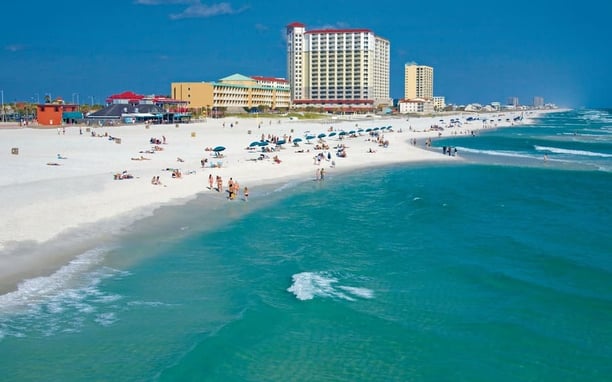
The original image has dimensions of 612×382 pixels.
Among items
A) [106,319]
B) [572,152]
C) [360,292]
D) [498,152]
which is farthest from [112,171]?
[572,152]

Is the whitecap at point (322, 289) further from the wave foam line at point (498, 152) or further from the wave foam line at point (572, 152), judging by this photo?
the wave foam line at point (572, 152)

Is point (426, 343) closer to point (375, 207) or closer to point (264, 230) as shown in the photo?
point (264, 230)

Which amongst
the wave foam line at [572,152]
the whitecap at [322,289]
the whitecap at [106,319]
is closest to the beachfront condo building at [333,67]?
the wave foam line at [572,152]

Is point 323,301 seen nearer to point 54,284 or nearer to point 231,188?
point 54,284

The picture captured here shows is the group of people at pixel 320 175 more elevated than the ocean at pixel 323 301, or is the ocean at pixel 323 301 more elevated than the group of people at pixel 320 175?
the group of people at pixel 320 175

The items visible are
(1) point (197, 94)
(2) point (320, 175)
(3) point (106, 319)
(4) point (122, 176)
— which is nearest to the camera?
(3) point (106, 319)

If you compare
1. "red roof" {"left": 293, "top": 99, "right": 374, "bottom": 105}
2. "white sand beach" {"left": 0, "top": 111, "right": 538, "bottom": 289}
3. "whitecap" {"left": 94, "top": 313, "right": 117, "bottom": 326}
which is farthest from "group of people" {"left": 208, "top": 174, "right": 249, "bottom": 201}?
"red roof" {"left": 293, "top": 99, "right": 374, "bottom": 105}
